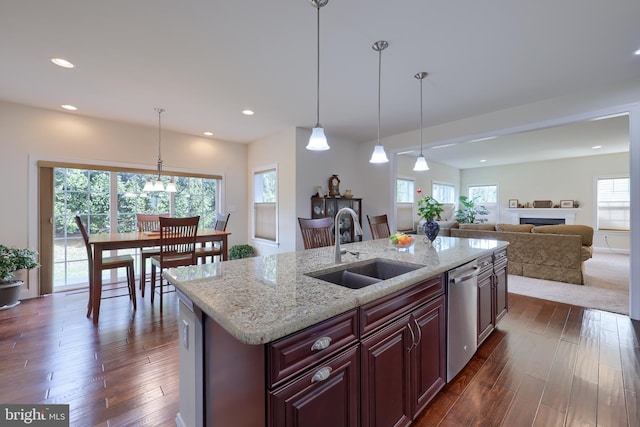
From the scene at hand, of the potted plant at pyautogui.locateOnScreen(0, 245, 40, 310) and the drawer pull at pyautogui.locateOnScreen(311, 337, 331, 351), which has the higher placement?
the drawer pull at pyautogui.locateOnScreen(311, 337, 331, 351)

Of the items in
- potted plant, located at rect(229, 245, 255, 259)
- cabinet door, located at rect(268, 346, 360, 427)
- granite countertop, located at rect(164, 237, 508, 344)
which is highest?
granite countertop, located at rect(164, 237, 508, 344)

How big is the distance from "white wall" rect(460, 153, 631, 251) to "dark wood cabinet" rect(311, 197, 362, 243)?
5985mm

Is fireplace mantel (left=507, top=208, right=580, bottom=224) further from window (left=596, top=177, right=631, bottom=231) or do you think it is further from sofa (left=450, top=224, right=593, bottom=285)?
sofa (left=450, top=224, right=593, bottom=285)

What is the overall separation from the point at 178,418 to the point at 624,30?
3962 mm

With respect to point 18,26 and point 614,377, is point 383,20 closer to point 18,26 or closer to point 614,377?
point 18,26

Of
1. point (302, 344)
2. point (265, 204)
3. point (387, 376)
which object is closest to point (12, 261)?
point (265, 204)

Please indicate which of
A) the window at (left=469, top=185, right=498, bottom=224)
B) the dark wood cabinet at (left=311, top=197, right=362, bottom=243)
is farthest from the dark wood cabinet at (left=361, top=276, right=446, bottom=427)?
Result: the window at (left=469, top=185, right=498, bottom=224)

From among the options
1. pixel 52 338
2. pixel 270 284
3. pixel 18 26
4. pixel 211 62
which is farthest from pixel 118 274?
pixel 270 284

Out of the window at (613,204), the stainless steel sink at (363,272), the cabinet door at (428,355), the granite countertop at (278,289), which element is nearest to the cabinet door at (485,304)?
the granite countertop at (278,289)

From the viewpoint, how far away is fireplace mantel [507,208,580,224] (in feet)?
24.1

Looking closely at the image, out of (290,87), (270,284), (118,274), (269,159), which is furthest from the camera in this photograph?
(269,159)

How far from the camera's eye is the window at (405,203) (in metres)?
6.59

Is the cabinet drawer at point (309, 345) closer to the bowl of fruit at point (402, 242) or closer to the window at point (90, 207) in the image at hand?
the bowl of fruit at point (402, 242)

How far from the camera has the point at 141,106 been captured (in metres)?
3.50
